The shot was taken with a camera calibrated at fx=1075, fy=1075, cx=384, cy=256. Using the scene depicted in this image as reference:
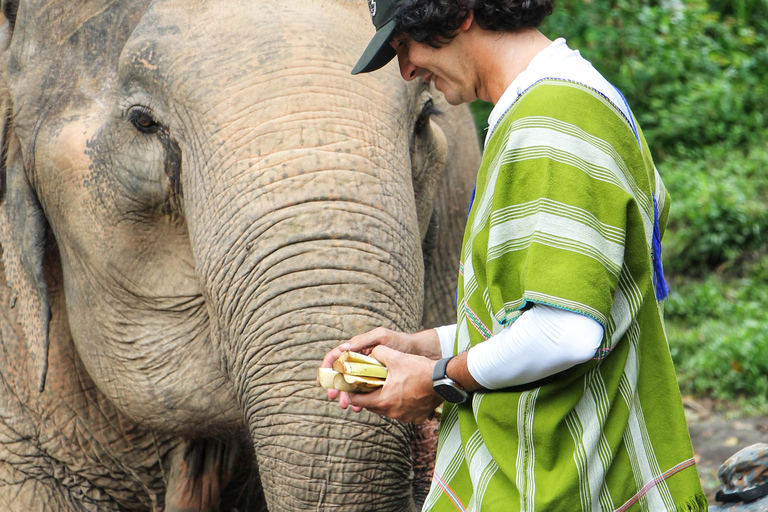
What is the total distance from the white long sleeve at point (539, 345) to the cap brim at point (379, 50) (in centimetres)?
62

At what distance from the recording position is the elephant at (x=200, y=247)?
2.44m

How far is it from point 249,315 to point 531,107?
39.4 inches

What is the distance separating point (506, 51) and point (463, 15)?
10 centimetres

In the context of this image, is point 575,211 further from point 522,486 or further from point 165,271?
point 165,271

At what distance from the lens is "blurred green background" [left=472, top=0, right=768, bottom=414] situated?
5562mm

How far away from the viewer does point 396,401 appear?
1999mm

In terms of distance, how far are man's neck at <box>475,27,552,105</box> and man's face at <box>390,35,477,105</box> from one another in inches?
1.7

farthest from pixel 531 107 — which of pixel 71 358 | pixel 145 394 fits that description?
pixel 71 358

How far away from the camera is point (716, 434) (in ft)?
16.6

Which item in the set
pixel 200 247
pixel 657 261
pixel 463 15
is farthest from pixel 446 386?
pixel 200 247

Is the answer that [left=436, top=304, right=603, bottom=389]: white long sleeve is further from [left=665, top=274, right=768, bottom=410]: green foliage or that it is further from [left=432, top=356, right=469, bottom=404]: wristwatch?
[left=665, top=274, right=768, bottom=410]: green foliage

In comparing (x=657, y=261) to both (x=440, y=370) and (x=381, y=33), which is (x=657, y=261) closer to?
(x=440, y=370)

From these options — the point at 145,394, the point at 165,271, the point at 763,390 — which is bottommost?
the point at 763,390

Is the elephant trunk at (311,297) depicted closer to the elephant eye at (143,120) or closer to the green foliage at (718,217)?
the elephant eye at (143,120)
